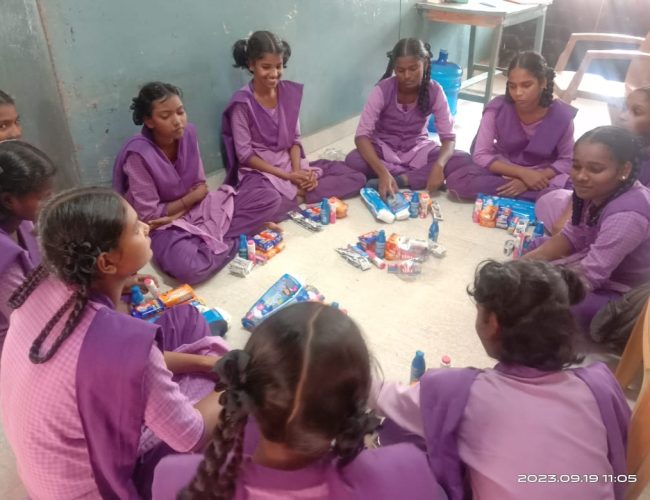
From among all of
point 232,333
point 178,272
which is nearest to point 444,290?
point 232,333

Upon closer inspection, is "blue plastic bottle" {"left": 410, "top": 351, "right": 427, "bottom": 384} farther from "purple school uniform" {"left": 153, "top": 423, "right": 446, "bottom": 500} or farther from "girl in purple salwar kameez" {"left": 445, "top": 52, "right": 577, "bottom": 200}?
"girl in purple salwar kameez" {"left": 445, "top": 52, "right": 577, "bottom": 200}

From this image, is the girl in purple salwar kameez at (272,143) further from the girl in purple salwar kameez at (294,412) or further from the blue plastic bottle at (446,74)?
the girl in purple salwar kameez at (294,412)

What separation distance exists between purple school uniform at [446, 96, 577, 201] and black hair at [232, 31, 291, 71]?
3.69ft

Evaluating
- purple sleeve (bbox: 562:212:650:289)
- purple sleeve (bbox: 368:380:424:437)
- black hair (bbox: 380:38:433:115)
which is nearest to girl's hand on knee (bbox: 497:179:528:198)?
black hair (bbox: 380:38:433:115)

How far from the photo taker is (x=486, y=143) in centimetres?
293

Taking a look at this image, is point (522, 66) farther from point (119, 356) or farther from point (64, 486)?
point (64, 486)

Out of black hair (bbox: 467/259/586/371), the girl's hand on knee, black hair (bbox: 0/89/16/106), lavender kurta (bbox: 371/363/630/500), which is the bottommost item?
the girl's hand on knee

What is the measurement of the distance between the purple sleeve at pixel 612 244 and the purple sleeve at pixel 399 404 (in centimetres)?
99

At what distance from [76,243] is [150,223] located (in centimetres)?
135

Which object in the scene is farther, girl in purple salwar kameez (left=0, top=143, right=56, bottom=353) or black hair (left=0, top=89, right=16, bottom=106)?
black hair (left=0, top=89, right=16, bottom=106)

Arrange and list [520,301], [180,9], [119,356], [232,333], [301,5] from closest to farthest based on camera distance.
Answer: [119,356] → [520,301] → [232,333] → [180,9] → [301,5]

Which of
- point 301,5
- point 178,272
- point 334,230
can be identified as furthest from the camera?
point 301,5

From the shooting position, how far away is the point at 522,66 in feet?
8.63

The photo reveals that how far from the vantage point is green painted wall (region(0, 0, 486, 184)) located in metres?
2.17
